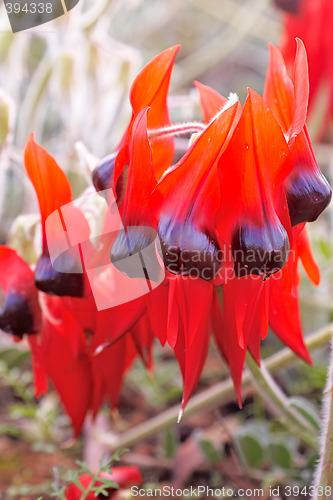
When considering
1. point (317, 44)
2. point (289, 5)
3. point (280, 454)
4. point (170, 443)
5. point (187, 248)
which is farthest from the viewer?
point (317, 44)

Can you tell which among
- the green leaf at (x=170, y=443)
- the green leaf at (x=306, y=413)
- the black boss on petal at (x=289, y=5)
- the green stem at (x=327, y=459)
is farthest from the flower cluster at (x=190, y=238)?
the black boss on petal at (x=289, y=5)

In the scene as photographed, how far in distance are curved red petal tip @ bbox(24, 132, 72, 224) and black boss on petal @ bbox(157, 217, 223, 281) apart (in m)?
0.24

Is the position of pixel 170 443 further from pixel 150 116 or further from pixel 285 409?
pixel 150 116

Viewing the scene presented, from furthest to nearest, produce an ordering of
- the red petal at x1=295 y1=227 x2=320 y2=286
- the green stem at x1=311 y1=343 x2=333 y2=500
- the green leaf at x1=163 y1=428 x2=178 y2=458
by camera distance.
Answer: the green leaf at x1=163 y1=428 x2=178 y2=458 → the red petal at x1=295 y1=227 x2=320 y2=286 → the green stem at x1=311 y1=343 x2=333 y2=500

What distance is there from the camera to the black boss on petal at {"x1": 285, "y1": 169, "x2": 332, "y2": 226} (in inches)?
33.6

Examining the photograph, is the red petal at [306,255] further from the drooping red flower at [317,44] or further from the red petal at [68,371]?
the drooping red flower at [317,44]

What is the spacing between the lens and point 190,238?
2.62 feet

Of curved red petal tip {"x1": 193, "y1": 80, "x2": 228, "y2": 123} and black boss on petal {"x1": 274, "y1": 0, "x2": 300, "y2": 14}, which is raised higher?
curved red petal tip {"x1": 193, "y1": 80, "x2": 228, "y2": 123}

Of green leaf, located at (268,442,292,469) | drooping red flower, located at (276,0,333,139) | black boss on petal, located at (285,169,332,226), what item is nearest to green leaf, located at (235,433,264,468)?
green leaf, located at (268,442,292,469)

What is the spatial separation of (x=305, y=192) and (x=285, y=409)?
1.52ft

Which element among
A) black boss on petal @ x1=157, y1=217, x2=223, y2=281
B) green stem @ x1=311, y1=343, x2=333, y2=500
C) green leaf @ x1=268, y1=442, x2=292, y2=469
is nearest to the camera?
black boss on petal @ x1=157, y1=217, x2=223, y2=281

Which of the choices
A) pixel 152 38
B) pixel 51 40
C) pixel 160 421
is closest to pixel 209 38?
pixel 152 38

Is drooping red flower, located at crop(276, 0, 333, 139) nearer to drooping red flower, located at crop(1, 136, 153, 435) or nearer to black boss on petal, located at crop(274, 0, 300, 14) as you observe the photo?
black boss on petal, located at crop(274, 0, 300, 14)

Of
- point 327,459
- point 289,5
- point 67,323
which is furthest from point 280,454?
point 289,5
